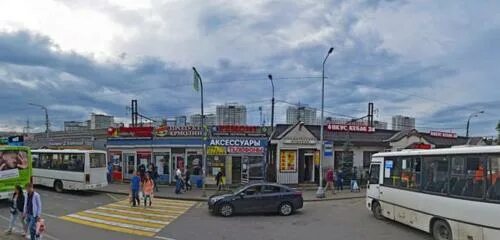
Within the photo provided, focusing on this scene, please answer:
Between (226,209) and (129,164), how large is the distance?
19135 millimetres

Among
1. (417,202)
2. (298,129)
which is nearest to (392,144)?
(298,129)

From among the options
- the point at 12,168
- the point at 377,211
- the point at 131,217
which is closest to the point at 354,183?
the point at 377,211

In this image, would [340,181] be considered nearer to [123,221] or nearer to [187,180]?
[187,180]

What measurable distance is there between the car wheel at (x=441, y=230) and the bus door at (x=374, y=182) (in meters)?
4.99

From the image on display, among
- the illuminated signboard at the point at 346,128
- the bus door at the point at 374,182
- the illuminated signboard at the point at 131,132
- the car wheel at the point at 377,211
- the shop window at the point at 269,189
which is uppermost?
the illuminated signboard at the point at 346,128

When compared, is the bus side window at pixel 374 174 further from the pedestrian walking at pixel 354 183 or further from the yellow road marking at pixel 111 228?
the pedestrian walking at pixel 354 183

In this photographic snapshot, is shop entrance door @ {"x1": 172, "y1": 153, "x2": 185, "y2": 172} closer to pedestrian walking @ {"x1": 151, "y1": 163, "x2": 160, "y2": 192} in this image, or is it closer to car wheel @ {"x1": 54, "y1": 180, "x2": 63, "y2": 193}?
pedestrian walking @ {"x1": 151, "y1": 163, "x2": 160, "y2": 192}

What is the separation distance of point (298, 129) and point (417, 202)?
20431 millimetres

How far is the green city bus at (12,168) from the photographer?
2223 cm

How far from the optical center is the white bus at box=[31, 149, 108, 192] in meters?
28.9

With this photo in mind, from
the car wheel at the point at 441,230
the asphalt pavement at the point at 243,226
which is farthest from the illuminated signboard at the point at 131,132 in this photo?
the car wheel at the point at 441,230

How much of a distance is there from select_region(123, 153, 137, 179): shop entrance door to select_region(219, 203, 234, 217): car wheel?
721 inches

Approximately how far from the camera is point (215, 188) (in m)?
33.2

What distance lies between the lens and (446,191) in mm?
13797
